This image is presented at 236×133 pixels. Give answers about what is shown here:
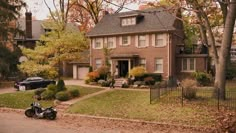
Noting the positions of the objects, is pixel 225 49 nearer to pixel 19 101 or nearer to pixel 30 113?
pixel 30 113

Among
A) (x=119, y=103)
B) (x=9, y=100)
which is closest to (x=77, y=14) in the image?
(x=9, y=100)

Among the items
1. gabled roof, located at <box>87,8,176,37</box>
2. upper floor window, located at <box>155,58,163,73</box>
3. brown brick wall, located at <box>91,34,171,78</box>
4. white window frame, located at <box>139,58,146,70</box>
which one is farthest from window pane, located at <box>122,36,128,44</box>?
upper floor window, located at <box>155,58,163,73</box>

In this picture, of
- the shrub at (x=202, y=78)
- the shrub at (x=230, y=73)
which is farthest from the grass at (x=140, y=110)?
the shrub at (x=230, y=73)

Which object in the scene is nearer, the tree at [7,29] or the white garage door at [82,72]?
the tree at [7,29]

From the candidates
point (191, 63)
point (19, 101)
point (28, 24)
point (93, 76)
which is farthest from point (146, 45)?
point (28, 24)

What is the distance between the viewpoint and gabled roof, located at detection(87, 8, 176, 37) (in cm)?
3315

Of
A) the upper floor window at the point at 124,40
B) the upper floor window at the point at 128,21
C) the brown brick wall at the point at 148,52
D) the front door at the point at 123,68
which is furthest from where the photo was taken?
the front door at the point at 123,68

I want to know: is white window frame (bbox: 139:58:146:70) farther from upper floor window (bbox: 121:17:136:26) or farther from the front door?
upper floor window (bbox: 121:17:136:26)

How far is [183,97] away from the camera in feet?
66.4

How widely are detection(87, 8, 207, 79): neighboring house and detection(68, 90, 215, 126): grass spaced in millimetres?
9955

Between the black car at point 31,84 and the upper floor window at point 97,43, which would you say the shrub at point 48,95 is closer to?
the black car at point 31,84

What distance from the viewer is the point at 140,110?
18641 mm

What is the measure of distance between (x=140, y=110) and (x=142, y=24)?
18124 millimetres

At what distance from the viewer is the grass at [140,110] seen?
1608 cm
